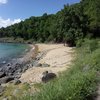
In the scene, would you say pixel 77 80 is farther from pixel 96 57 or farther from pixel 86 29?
pixel 86 29

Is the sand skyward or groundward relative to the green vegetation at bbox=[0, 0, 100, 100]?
groundward

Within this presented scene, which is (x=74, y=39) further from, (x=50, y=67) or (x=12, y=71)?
(x=50, y=67)

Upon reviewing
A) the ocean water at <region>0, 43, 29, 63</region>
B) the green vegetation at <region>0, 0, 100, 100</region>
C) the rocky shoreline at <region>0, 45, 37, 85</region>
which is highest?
the green vegetation at <region>0, 0, 100, 100</region>

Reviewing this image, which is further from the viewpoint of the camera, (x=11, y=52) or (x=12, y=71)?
(x=11, y=52)

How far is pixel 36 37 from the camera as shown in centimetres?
11919

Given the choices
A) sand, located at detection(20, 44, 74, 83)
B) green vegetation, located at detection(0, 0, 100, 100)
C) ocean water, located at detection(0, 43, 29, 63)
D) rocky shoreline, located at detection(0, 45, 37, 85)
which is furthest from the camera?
ocean water, located at detection(0, 43, 29, 63)

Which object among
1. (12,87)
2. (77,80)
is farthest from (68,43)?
(77,80)

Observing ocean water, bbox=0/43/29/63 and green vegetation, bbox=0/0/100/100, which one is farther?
ocean water, bbox=0/43/29/63

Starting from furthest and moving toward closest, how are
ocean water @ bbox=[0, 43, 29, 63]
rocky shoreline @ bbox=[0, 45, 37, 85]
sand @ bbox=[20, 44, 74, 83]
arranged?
ocean water @ bbox=[0, 43, 29, 63], rocky shoreline @ bbox=[0, 45, 37, 85], sand @ bbox=[20, 44, 74, 83]

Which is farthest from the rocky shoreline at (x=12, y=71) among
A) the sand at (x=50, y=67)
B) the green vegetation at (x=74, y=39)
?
the green vegetation at (x=74, y=39)

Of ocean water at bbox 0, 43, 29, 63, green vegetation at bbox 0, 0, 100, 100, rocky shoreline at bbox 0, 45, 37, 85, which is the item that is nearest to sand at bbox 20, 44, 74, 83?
rocky shoreline at bbox 0, 45, 37, 85

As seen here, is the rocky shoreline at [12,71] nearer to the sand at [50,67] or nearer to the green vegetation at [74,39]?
the sand at [50,67]

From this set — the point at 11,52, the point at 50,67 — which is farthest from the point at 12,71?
the point at 11,52

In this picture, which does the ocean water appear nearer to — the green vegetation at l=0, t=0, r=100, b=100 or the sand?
the green vegetation at l=0, t=0, r=100, b=100
